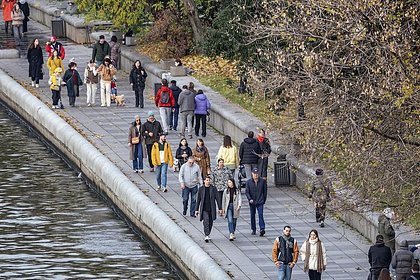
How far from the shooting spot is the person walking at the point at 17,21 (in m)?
56.7

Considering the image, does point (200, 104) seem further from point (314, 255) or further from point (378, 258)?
point (378, 258)

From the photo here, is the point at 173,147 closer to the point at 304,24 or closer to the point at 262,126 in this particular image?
the point at 262,126

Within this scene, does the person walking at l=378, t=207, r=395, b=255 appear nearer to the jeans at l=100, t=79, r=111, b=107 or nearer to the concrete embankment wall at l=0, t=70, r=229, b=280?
the concrete embankment wall at l=0, t=70, r=229, b=280

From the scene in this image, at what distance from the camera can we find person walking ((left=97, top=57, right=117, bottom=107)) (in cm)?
4297

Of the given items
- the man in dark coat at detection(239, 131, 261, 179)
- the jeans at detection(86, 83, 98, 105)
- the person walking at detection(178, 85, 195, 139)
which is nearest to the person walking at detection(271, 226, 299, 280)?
the man in dark coat at detection(239, 131, 261, 179)

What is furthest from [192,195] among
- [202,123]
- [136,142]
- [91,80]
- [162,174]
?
[91,80]

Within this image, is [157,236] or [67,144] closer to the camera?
[157,236]

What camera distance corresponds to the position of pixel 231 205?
29750 millimetres

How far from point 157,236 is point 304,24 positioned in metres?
6.13

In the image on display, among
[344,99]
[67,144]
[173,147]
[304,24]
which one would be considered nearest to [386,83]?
[344,99]

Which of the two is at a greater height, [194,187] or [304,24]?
[304,24]

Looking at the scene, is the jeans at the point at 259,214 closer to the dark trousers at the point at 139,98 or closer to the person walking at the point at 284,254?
the person walking at the point at 284,254

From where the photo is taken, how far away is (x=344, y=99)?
25781 mm

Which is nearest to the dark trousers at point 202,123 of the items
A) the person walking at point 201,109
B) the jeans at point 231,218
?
the person walking at point 201,109
